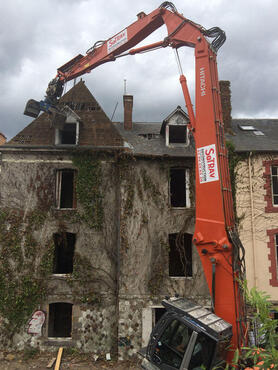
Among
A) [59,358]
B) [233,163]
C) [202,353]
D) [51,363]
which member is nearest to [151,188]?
[233,163]

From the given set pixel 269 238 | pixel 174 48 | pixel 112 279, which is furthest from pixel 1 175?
pixel 269 238

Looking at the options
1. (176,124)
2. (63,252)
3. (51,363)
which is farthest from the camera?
(63,252)

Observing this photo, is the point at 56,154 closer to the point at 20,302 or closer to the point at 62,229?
the point at 62,229

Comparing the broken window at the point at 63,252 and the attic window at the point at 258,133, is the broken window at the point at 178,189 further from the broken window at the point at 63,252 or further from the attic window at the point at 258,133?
the broken window at the point at 63,252

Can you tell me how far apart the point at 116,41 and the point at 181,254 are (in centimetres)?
917

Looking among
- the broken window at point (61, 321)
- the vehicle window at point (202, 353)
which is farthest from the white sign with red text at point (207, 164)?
the broken window at point (61, 321)

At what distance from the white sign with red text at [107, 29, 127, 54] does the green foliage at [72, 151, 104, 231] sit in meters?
4.42

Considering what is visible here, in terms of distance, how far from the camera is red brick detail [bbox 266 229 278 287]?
1158 cm

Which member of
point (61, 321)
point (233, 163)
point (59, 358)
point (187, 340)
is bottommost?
point (59, 358)

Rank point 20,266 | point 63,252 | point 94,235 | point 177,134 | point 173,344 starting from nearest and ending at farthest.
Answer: point 173,344 < point 20,266 < point 94,235 < point 63,252 < point 177,134

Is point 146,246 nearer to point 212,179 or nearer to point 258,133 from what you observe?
point 212,179

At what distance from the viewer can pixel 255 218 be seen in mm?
12062

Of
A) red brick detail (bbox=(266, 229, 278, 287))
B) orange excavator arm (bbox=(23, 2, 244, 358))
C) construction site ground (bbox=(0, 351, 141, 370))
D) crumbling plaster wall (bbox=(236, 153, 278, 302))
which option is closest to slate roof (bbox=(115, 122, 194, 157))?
crumbling plaster wall (bbox=(236, 153, 278, 302))

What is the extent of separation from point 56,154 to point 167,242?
21.0 feet
